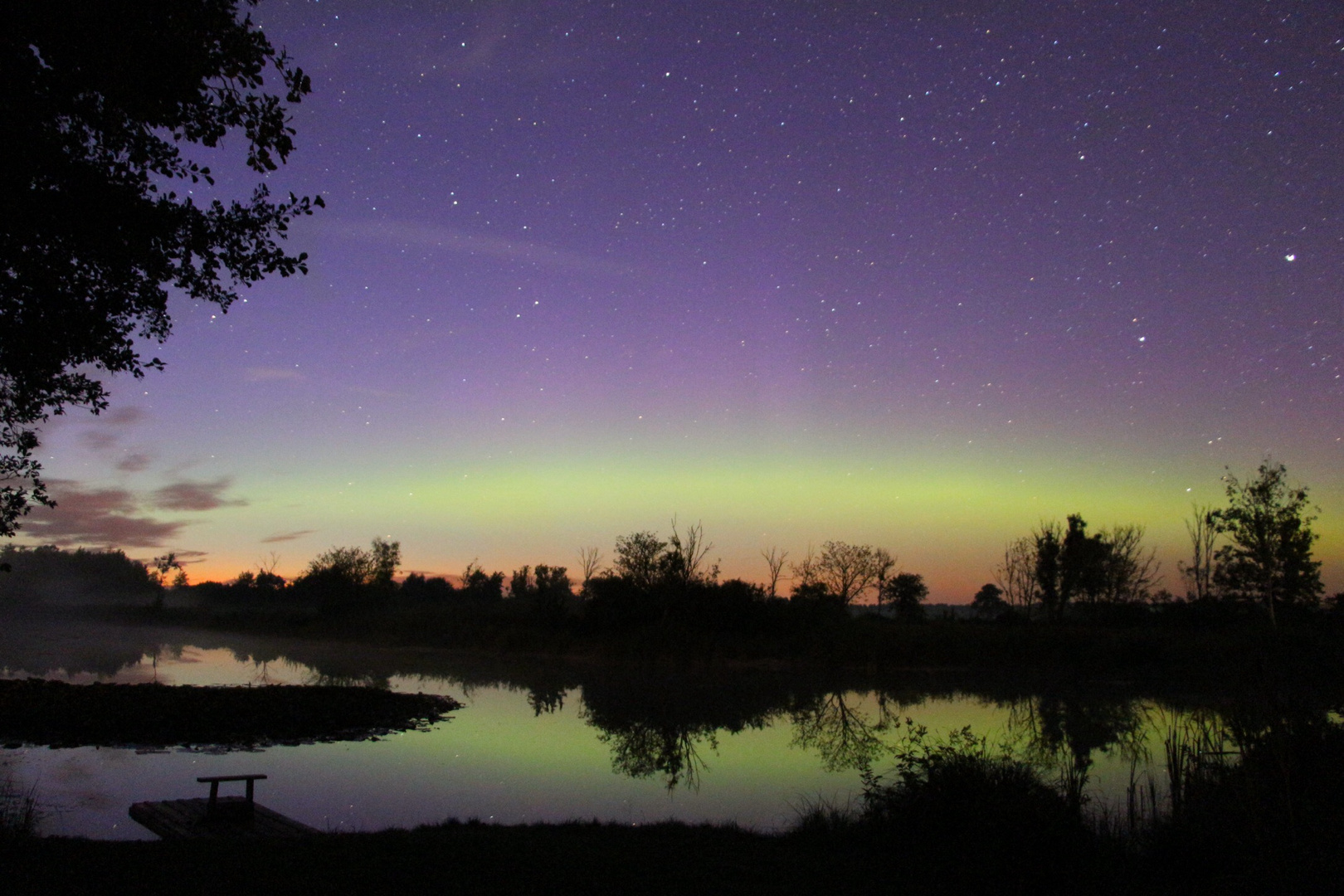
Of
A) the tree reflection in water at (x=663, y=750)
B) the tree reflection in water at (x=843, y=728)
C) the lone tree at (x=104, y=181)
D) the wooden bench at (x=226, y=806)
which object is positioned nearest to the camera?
the lone tree at (x=104, y=181)

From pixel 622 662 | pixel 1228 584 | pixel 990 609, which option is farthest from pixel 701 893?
pixel 990 609

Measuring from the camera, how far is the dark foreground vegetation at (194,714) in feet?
55.2

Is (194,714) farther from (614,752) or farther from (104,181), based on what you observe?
(104,181)

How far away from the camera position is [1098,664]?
34.7 meters

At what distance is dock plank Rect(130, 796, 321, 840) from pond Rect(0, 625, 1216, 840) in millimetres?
259

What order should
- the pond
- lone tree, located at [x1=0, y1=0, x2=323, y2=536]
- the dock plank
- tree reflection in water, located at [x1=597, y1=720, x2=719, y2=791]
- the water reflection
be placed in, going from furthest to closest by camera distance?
tree reflection in water, located at [x1=597, y1=720, x2=719, y2=791] < the pond < the water reflection < the dock plank < lone tree, located at [x1=0, y1=0, x2=323, y2=536]

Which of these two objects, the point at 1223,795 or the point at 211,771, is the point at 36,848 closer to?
the point at 211,771

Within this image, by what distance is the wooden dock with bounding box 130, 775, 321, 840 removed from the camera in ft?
29.2

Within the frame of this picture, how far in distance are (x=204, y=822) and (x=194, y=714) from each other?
1057cm

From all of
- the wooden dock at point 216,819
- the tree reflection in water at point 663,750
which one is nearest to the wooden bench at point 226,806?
the wooden dock at point 216,819

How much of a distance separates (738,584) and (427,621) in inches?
739

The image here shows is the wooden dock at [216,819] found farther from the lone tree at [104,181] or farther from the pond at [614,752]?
the lone tree at [104,181]

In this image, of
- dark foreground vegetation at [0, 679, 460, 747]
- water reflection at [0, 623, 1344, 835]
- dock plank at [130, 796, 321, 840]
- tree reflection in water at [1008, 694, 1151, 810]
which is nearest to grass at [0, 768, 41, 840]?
dock plank at [130, 796, 321, 840]

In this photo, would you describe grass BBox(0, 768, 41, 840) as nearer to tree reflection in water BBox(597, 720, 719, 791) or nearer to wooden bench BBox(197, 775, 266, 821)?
wooden bench BBox(197, 775, 266, 821)
